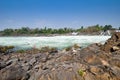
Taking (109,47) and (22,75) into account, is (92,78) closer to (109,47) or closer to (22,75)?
(22,75)

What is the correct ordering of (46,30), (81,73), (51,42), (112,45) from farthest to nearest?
(46,30)
(51,42)
(112,45)
(81,73)

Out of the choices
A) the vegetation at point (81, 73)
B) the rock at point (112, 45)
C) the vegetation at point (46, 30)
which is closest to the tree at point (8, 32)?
the vegetation at point (46, 30)

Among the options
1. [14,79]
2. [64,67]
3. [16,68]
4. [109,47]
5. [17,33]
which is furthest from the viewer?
[17,33]

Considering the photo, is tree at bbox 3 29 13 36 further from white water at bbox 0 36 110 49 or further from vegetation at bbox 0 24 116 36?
white water at bbox 0 36 110 49

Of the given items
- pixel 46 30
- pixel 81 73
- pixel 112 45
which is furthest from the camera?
pixel 46 30

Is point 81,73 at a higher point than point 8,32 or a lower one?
higher

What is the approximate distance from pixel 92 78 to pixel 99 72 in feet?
2.53

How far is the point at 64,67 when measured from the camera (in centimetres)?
1183

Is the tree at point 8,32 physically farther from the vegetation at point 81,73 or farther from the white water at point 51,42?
the vegetation at point 81,73

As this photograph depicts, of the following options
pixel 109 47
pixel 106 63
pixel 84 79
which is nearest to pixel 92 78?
pixel 84 79

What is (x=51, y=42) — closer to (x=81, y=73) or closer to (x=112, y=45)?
(x=112, y=45)

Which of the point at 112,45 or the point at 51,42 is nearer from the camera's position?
the point at 112,45

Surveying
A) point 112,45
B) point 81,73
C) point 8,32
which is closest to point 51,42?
point 112,45

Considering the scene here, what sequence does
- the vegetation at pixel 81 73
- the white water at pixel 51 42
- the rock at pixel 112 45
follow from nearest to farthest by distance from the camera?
the vegetation at pixel 81 73 < the rock at pixel 112 45 < the white water at pixel 51 42
